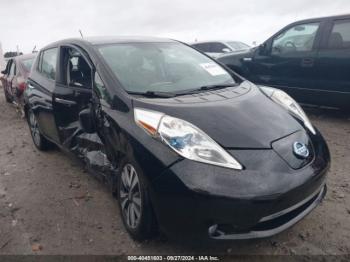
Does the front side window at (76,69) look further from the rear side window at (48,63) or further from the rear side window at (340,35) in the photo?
the rear side window at (340,35)

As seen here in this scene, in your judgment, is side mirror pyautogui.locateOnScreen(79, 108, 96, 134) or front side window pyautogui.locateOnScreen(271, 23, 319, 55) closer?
side mirror pyautogui.locateOnScreen(79, 108, 96, 134)

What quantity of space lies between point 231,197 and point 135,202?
0.82 metres

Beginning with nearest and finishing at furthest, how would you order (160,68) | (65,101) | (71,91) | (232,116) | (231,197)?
1. (231,197)
2. (232,116)
3. (160,68)
4. (71,91)
5. (65,101)

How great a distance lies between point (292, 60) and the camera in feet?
20.1

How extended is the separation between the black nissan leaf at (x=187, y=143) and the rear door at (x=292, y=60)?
2.79 meters

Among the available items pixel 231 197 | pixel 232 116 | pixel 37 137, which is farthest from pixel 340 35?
pixel 37 137

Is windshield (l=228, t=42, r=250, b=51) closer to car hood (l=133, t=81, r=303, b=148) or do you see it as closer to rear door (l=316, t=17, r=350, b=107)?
rear door (l=316, t=17, r=350, b=107)

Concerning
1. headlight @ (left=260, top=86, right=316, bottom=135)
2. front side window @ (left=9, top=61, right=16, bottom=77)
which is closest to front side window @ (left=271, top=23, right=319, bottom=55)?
headlight @ (left=260, top=86, right=316, bottom=135)

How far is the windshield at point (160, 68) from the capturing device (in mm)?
3074

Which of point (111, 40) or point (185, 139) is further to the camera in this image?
point (111, 40)

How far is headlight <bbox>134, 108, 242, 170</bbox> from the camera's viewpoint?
227 centimetres

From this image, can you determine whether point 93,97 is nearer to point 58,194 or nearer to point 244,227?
point 58,194

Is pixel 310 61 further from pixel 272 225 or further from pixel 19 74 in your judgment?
pixel 19 74

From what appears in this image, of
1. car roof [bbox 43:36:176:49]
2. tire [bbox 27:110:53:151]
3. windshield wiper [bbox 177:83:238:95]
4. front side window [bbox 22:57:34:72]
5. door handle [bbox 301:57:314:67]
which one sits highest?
car roof [bbox 43:36:176:49]
